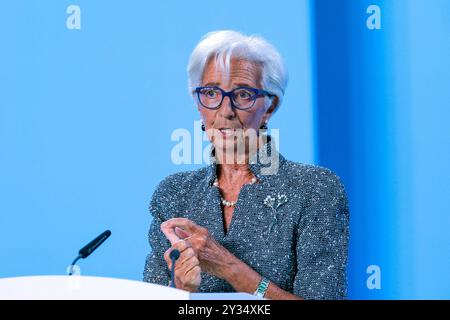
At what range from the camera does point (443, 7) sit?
211 centimetres

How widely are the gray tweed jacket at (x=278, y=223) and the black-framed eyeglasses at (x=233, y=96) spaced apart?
0.11 m

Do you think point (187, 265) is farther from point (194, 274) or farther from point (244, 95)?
point (244, 95)

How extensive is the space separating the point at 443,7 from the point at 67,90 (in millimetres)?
1011

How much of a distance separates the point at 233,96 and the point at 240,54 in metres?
0.09

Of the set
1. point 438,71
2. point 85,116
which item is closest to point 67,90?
point 85,116

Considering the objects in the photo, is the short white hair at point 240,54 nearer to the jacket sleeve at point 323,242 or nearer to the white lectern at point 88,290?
the jacket sleeve at point 323,242

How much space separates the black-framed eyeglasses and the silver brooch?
206 mm

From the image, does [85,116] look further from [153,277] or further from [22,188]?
[153,277]

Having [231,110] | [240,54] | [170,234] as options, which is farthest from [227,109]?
[170,234]

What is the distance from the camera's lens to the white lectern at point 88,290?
1022mm

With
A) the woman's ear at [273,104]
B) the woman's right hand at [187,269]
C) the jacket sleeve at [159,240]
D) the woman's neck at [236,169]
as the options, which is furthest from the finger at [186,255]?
the woman's ear at [273,104]

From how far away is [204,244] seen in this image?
1.58 metres

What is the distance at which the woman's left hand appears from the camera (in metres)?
1.57

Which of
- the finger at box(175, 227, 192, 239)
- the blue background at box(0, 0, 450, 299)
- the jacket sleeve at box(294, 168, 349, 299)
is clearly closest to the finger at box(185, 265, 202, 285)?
the finger at box(175, 227, 192, 239)
